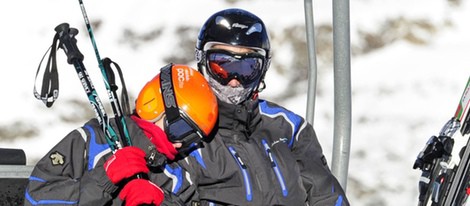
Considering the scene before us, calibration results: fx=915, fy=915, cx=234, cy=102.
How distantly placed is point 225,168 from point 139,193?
474mm

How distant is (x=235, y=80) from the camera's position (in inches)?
145

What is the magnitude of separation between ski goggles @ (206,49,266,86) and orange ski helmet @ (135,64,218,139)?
0.22 m

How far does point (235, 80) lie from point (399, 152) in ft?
17.2

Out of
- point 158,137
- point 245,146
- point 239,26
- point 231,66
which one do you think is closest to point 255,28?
point 239,26

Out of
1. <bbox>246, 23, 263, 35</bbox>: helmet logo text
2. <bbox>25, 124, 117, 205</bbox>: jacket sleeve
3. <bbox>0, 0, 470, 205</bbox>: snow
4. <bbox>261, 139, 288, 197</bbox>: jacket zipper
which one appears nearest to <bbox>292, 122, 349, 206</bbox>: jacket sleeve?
<bbox>261, 139, 288, 197</bbox>: jacket zipper

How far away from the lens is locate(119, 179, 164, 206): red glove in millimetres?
3143

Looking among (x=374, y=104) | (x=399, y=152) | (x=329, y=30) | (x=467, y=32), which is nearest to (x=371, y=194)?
(x=399, y=152)

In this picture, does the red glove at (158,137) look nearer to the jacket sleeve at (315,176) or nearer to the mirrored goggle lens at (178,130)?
the mirrored goggle lens at (178,130)

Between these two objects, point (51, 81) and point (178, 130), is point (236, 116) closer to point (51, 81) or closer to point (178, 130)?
point (178, 130)

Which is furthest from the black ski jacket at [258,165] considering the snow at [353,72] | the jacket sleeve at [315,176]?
the snow at [353,72]

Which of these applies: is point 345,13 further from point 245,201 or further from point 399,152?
point 399,152

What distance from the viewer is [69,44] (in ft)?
11.4

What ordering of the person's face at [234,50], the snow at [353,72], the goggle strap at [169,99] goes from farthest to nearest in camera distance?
the snow at [353,72]
the person's face at [234,50]
the goggle strap at [169,99]

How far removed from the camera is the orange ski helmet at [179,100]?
10.9 feet
